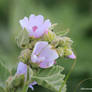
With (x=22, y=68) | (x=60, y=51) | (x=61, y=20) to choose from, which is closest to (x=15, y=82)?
(x=22, y=68)

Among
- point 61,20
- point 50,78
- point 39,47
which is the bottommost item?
point 50,78

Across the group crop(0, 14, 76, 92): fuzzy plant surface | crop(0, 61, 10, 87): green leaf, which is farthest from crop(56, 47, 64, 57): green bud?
crop(0, 61, 10, 87): green leaf

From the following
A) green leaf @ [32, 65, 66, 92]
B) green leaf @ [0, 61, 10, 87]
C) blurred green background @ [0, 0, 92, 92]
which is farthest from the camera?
blurred green background @ [0, 0, 92, 92]

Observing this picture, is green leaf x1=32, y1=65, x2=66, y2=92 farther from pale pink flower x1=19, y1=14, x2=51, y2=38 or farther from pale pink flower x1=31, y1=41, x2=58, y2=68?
pale pink flower x1=19, y1=14, x2=51, y2=38

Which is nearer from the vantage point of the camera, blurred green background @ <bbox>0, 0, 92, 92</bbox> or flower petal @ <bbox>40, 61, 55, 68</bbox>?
flower petal @ <bbox>40, 61, 55, 68</bbox>

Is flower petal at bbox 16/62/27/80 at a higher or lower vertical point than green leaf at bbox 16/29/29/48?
lower

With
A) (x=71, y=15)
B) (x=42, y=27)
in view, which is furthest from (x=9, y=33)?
(x=42, y=27)

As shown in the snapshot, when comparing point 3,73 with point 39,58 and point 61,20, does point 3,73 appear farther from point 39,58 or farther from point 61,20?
point 61,20

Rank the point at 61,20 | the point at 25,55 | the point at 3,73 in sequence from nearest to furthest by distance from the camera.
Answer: the point at 25,55, the point at 3,73, the point at 61,20

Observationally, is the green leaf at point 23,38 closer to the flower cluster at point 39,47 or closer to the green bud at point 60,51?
the flower cluster at point 39,47
